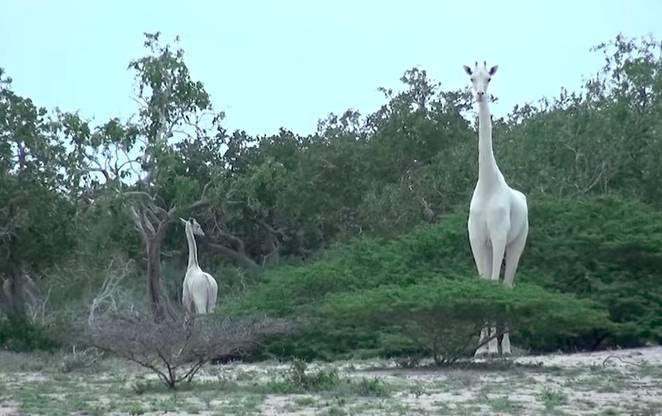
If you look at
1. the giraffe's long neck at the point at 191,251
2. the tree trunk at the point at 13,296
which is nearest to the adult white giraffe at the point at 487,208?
the giraffe's long neck at the point at 191,251

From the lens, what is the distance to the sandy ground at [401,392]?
14422 mm

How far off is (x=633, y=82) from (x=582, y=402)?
24.8 meters

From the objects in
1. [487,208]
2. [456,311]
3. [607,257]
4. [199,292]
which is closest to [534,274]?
[607,257]

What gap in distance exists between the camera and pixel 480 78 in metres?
22.2

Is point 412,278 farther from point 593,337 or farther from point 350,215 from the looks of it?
point 350,215

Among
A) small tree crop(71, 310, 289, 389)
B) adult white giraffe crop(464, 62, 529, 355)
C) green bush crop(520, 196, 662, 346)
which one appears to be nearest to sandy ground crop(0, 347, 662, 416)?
→ small tree crop(71, 310, 289, 389)

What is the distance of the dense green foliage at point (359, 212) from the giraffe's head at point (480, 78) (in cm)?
299

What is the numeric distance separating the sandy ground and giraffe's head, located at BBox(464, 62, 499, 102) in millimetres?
4280

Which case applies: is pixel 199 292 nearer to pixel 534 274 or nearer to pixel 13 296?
pixel 534 274

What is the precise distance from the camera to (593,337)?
25453mm

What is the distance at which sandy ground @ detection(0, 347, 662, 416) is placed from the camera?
568 inches

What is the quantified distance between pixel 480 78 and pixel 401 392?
24.7 feet

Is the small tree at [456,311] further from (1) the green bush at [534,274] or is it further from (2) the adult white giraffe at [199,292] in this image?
(2) the adult white giraffe at [199,292]

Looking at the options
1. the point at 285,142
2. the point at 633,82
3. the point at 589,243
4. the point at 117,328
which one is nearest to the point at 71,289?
the point at 285,142
